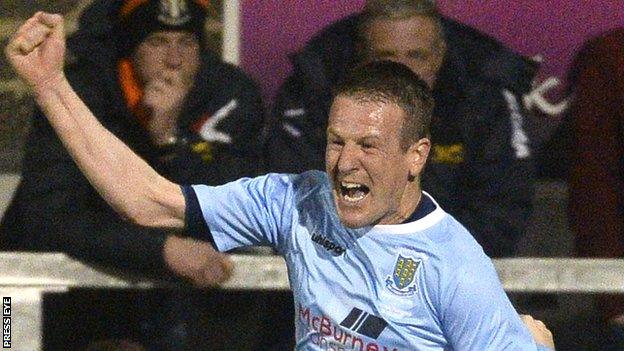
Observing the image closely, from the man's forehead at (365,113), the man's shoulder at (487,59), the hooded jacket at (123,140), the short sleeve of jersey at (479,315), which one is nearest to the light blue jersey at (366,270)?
the short sleeve of jersey at (479,315)

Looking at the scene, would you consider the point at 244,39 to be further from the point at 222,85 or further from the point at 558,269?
the point at 558,269

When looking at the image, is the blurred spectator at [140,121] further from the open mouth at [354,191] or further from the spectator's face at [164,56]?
the open mouth at [354,191]

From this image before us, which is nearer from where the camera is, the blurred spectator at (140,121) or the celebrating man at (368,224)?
the celebrating man at (368,224)

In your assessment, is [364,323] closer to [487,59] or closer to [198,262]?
[198,262]

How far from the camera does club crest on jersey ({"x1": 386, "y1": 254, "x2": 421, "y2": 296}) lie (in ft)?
12.4

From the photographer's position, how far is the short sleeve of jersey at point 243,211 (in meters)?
4.06

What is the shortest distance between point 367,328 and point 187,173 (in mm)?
1261

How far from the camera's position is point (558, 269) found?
178 inches

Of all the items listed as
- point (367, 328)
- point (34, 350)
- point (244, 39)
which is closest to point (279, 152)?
point (244, 39)

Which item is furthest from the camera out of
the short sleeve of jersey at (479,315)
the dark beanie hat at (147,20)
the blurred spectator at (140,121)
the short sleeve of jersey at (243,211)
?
the dark beanie hat at (147,20)

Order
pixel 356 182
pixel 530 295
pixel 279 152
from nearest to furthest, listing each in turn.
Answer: pixel 356 182
pixel 279 152
pixel 530 295

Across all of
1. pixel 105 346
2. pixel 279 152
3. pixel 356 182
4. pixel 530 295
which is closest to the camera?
pixel 356 182

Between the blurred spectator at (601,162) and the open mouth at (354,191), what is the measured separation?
1.54 m

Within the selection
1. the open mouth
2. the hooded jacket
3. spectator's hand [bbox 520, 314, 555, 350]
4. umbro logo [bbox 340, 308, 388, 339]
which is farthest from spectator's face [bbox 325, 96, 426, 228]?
the hooded jacket
